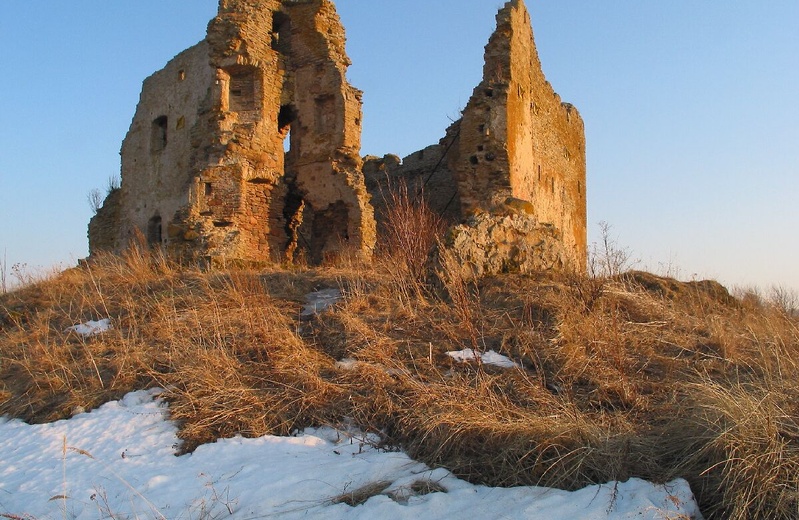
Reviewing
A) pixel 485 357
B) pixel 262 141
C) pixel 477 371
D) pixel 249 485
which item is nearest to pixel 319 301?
pixel 485 357

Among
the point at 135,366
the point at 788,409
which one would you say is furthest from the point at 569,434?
the point at 135,366

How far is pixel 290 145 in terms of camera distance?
13.3m

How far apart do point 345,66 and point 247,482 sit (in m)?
10.6

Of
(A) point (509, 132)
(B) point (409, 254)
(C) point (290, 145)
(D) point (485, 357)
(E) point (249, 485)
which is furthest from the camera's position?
(C) point (290, 145)

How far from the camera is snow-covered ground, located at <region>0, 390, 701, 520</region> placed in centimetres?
319

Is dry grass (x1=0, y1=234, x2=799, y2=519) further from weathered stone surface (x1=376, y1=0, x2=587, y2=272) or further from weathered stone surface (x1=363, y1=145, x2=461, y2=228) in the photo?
weathered stone surface (x1=363, y1=145, x2=461, y2=228)

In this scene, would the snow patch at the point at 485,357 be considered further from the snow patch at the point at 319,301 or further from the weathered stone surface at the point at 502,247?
the snow patch at the point at 319,301

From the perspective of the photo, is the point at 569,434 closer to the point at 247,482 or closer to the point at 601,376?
the point at 601,376

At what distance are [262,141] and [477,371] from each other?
870cm

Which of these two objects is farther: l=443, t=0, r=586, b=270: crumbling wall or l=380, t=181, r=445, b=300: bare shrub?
l=443, t=0, r=586, b=270: crumbling wall

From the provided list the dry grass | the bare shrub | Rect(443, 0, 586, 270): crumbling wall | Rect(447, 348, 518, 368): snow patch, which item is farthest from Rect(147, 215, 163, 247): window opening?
Rect(447, 348, 518, 368): snow patch

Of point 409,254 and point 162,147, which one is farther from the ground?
point 162,147

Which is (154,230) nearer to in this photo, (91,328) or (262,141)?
(262,141)

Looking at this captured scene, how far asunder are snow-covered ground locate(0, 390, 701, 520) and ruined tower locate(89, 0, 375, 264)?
6506 millimetres
